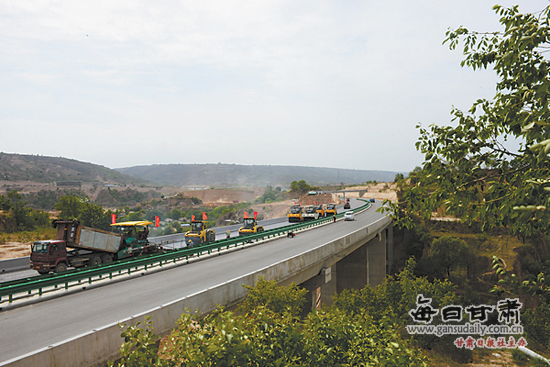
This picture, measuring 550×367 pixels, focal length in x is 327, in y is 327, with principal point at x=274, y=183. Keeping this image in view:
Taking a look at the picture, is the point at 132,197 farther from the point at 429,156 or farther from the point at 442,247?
the point at 429,156

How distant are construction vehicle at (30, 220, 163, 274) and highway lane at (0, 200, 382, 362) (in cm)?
440

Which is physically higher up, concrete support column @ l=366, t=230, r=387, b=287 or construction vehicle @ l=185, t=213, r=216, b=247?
construction vehicle @ l=185, t=213, r=216, b=247

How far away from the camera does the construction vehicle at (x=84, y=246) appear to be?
17.6 m

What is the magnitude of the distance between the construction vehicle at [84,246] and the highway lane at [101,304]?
4.40m

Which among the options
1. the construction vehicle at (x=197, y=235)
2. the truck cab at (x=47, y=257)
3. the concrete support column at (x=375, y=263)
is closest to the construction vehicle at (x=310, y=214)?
the concrete support column at (x=375, y=263)

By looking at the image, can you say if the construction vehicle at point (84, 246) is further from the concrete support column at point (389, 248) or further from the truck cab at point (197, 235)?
the concrete support column at point (389, 248)

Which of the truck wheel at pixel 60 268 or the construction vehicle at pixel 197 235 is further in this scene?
the construction vehicle at pixel 197 235

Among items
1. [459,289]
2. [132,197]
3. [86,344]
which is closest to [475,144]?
[86,344]

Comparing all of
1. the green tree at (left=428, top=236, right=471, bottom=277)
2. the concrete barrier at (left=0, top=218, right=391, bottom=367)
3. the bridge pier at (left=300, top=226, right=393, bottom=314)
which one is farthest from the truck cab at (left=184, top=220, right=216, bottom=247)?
the green tree at (left=428, top=236, right=471, bottom=277)

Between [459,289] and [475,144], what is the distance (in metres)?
59.0

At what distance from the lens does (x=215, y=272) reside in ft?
58.6

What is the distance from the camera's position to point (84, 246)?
19.5 meters

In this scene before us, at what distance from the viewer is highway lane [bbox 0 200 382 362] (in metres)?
9.84

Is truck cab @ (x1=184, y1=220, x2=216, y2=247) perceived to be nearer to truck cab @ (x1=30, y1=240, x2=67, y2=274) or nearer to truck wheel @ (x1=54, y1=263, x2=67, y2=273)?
truck wheel @ (x1=54, y1=263, x2=67, y2=273)
